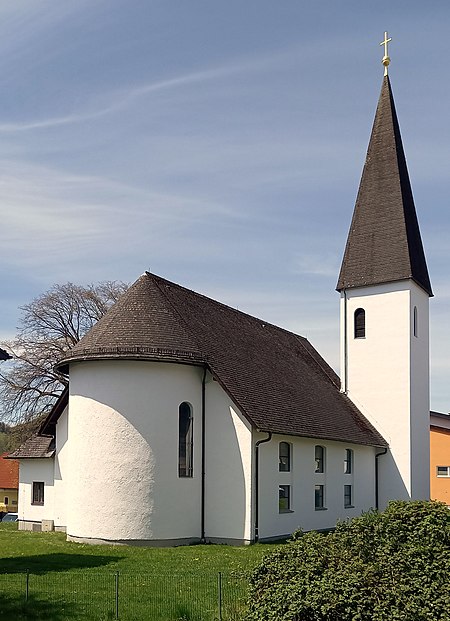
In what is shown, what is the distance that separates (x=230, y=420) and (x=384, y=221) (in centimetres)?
1543

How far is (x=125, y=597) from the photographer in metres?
15.0

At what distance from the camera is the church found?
23.8m

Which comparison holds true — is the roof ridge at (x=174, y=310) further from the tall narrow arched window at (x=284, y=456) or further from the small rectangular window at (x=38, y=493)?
the small rectangular window at (x=38, y=493)

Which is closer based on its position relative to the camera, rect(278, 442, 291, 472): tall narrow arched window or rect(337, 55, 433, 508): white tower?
rect(278, 442, 291, 472): tall narrow arched window

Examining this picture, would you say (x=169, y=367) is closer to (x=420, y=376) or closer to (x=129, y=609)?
(x=129, y=609)

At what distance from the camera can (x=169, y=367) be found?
24.4 meters

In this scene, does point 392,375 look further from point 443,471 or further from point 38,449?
point 443,471

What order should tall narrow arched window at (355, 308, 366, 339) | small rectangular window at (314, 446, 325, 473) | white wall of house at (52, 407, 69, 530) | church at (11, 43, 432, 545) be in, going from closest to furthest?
1. church at (11, 43, 432, 545)
2. white wall of house at (52, 407, 69, 530)
3. small rectangular window at (314, 446, 325, 473)
4. tall narrow arched window at (355, 308, 366, 339)

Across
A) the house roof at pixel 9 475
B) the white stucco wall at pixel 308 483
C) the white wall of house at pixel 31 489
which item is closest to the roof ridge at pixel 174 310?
the white stucco wall at pixel 308 483

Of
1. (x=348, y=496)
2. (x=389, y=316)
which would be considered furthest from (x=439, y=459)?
(x=348, y=496)

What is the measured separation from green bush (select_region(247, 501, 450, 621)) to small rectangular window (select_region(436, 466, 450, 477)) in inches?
1513

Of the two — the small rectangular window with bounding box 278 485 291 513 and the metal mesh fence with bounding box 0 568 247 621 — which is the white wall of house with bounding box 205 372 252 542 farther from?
the metal mesh fence with bounding box 0 568 247 621

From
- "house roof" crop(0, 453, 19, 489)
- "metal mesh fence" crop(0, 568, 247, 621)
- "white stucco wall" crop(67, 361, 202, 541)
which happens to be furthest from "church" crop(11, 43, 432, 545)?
Answer: "house roof" crop(0, 453, 19, 489)

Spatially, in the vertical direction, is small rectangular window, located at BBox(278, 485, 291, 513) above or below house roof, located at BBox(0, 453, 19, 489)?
above
